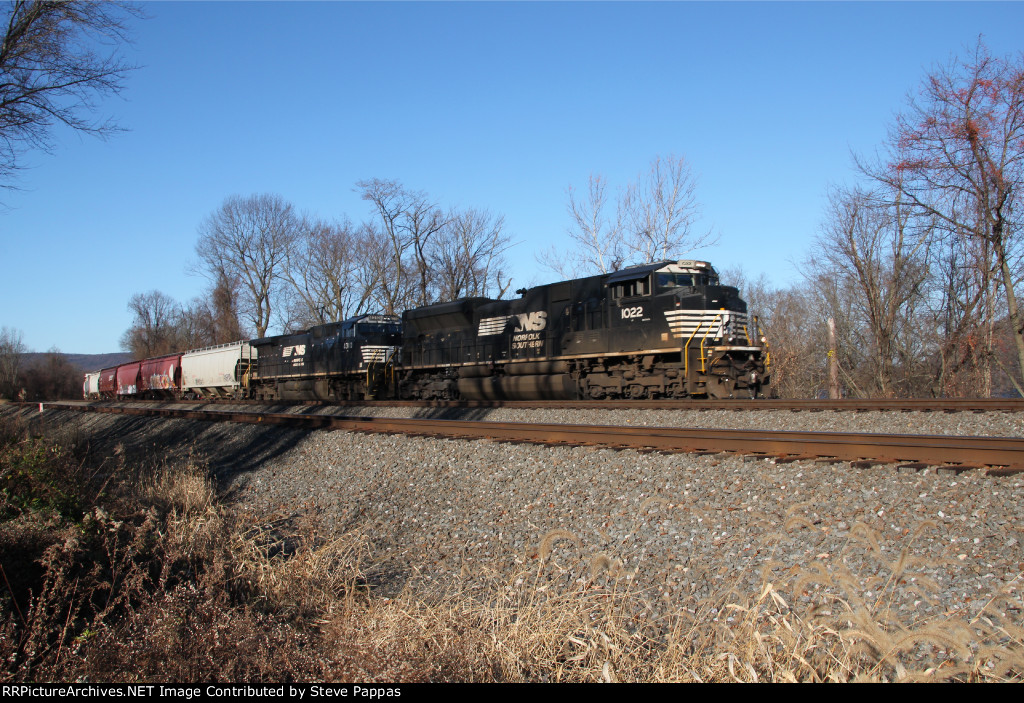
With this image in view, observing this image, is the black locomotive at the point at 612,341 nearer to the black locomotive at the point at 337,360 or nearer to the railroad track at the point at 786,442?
the black locomotive at the point at 337,360

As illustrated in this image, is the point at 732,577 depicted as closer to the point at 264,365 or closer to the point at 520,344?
the point at 520,344

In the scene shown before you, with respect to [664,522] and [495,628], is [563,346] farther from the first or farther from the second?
[495,628]

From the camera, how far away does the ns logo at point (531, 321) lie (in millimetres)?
17875

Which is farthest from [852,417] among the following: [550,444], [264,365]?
[264,365]

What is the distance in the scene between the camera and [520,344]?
1847cm

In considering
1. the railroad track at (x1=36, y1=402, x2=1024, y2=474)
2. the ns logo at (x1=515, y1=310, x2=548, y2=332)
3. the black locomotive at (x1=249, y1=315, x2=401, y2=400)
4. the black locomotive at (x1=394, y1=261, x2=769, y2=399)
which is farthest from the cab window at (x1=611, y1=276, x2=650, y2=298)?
the black locomotive at (x1=249, y1=315, x2=401, y2=400)

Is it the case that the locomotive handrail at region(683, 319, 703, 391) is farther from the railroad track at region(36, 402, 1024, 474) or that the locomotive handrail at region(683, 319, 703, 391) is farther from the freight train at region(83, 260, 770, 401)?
the railroad track at region(36, 402, 1024, 474)

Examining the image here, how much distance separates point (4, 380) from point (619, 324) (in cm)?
7530

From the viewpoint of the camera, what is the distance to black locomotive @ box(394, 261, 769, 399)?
1454 cm

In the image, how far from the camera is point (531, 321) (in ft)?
59.9

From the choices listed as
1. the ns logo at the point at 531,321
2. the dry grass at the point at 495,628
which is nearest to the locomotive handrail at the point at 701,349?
the ns logo at the point at 531,321

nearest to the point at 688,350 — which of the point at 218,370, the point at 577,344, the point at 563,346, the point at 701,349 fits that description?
the point at 701,349

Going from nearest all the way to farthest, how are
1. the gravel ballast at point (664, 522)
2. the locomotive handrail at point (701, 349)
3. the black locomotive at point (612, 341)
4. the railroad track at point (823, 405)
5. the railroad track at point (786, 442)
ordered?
1. the gravel ballast at point (664, 522)
2. the railroad track at point (786, 442)
3. the railroad track at point (823, 405)
4. the locomotive handrail at point (701, 349)
5. the black locomotive at point (612, 341)

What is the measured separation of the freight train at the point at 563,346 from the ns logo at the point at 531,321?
0.03 meters
